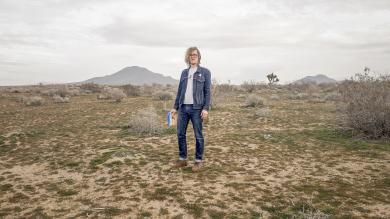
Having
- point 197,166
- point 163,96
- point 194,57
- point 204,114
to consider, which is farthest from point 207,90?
point 163,96

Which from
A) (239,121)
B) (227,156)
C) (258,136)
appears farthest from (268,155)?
(239,121)

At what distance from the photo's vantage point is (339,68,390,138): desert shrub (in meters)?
8.23

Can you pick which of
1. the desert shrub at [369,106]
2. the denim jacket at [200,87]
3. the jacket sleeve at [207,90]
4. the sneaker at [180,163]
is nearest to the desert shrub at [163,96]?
the desert shrub at [369,106]

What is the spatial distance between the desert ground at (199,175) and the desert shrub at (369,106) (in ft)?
1.32

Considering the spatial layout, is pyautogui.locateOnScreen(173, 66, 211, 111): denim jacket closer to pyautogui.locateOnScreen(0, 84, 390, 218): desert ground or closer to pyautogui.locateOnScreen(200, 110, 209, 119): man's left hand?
pyautogui.locateOnScreen(200, 110, 209, 119): man's left hand

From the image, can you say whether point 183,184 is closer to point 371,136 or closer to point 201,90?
point 201,90

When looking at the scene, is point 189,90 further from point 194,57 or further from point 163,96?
point 163,96

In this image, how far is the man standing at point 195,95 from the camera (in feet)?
18.8

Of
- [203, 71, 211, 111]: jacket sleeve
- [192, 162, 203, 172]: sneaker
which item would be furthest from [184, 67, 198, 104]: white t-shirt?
[192, 162, 203, 172]: sneaker

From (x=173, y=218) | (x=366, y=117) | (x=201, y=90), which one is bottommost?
(x=173, y=218)

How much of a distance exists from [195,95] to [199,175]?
1385mm

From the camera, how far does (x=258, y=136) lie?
9.07m

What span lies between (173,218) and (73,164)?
3.29 m

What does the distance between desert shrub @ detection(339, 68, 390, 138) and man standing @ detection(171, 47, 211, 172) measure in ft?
16.4
